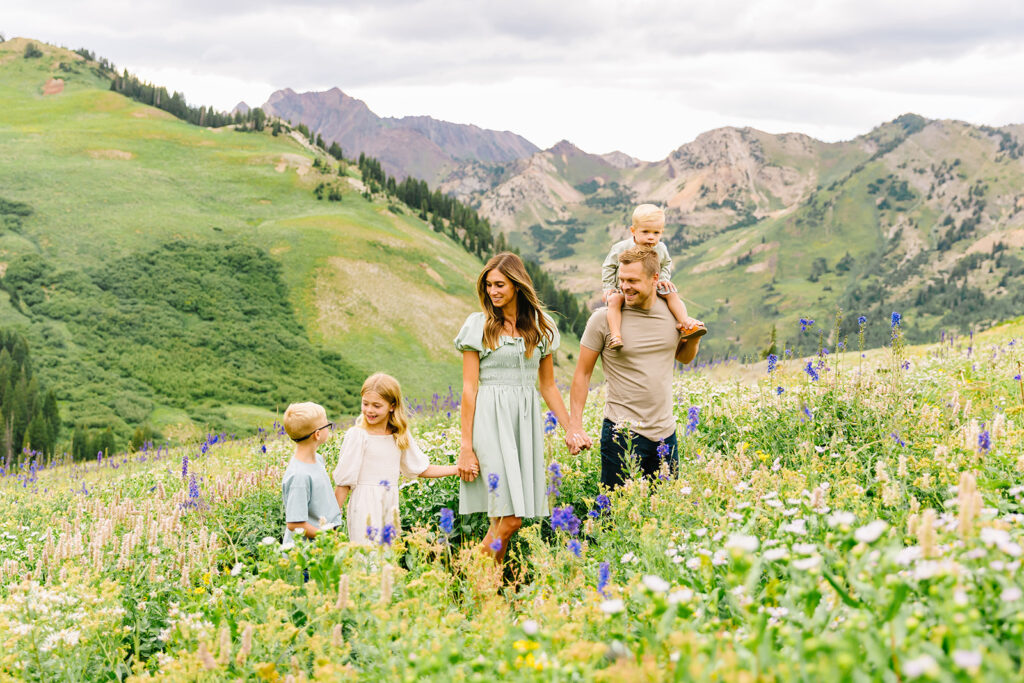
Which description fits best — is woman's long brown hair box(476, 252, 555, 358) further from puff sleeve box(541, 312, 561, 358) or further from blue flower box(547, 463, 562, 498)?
blue flower box(547, 463, 562, 498)

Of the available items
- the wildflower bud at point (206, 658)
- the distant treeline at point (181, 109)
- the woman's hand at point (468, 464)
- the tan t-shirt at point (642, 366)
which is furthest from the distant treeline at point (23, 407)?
the distant treeline at point (181, 109)

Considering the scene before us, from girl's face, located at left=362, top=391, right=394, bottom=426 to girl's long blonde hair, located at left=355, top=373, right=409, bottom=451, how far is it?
28 millimetres

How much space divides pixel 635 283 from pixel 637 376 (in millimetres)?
875

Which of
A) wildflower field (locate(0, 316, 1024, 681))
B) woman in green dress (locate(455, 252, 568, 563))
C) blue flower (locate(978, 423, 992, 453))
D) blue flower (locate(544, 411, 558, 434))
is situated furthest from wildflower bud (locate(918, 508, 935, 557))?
blue flower (locate(544, 411, 558, 434))

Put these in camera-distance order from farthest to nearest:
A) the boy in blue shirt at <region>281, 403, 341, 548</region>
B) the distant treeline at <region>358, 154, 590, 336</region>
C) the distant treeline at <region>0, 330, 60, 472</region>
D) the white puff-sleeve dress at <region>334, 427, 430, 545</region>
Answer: the distant treeline at <region>358, 154, 590, 336</region> → the distant treeline at <region>0, 330, 60, 472</region> → the white puff-sleeve dress at <region>334, 427, 430, 545</region> → the boy in blue shirt at <region>281, 403, 341, 548</region>

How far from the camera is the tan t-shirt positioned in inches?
246

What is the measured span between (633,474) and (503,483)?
3.84ft

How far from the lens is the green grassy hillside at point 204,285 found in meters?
63.4

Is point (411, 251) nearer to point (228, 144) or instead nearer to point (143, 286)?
point (143, 286)

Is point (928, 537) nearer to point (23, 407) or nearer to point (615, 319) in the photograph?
point (615, 319)

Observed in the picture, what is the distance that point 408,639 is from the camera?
330 cm

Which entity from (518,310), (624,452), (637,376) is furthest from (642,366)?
(518,310)

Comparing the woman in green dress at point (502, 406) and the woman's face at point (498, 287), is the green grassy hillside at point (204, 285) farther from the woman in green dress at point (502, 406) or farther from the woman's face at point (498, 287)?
the woman's face at point (498, 287)

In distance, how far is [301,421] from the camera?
566 cm
